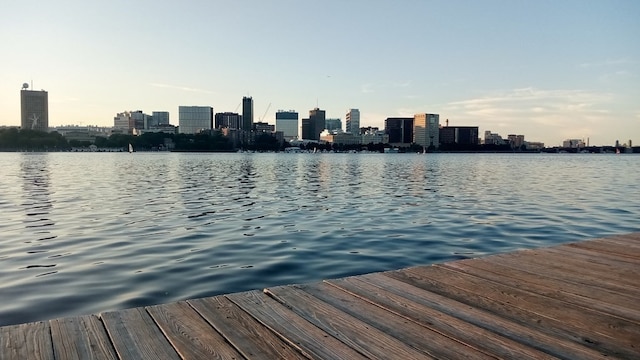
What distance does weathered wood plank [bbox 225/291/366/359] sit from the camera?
12.7 ft

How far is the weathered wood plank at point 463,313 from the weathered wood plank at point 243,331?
4.78ft

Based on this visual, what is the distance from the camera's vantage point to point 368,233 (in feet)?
48.3

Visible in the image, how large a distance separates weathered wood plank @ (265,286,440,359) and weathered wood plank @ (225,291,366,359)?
0.28 feet

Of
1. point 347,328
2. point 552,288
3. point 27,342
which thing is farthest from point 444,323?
point 27,342

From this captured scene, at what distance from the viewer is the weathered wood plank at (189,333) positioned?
12.7 ft

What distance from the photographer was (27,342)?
13.4 feet

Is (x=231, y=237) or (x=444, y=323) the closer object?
(x=444, y=323)

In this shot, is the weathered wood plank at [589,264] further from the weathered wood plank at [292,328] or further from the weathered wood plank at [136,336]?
the weathered wood plank at [136,336]

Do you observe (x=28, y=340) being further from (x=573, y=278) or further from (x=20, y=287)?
(x=573, y=278)

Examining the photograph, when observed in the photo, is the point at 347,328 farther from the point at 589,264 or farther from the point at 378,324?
the point at 589,264

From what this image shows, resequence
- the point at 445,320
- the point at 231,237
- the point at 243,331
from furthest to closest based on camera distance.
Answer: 1. the point at 231,237
2. the point at 445,320
3. the point at 243,331

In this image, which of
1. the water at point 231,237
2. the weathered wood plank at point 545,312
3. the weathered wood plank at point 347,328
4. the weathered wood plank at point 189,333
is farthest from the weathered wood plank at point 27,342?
the weathered wood plank at point 545,312

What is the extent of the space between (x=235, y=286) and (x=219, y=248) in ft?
11.8

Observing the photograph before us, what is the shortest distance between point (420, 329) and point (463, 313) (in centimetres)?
70
